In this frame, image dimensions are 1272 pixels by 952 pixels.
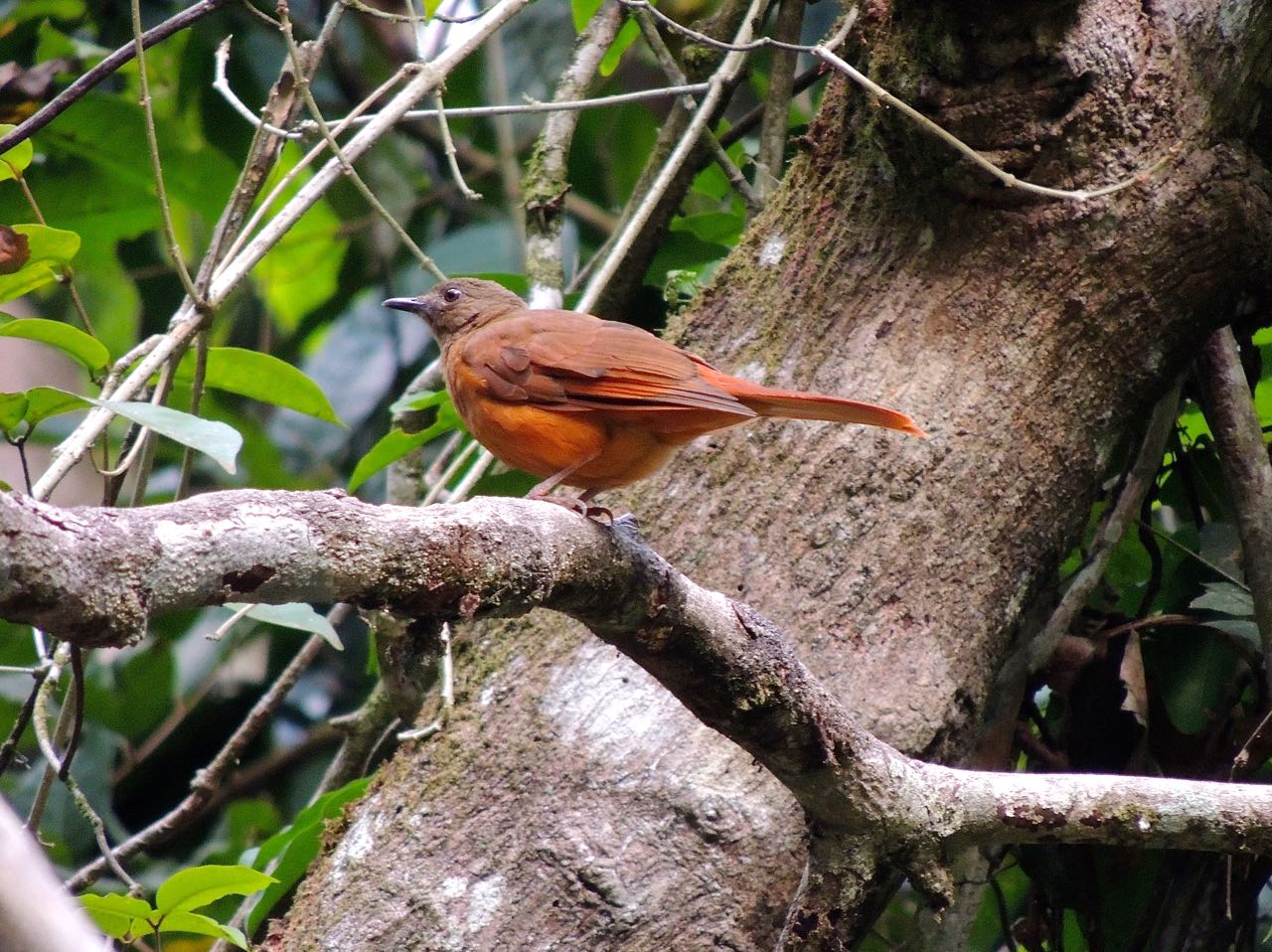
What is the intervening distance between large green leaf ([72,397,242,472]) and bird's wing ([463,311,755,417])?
1.10m

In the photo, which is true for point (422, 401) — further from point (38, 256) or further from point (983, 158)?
point (983, 158)

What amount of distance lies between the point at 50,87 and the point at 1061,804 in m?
3.53

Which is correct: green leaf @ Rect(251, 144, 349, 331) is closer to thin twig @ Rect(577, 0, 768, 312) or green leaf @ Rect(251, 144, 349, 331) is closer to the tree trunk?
thin twig @ Rect(577, 0, 768, 312)

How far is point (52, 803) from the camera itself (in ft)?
14.9

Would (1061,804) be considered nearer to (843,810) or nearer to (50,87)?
(843,810)

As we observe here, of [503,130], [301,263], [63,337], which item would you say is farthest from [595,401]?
[301,263]

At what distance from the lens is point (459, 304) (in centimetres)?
394

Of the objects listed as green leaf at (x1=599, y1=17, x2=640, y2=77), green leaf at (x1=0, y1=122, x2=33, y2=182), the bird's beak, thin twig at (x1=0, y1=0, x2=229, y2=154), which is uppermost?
green leaf at (x1=599, y1=17, x2=640, y2=77)

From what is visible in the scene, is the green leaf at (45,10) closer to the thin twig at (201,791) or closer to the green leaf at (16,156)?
the green leaf at (16,156)

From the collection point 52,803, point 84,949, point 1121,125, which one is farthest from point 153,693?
point 84,949

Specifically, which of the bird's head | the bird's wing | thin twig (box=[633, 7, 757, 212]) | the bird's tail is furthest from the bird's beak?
the bird's tail

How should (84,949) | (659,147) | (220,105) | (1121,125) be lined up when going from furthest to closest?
(220,105) → (659,147) → (1121,125) → (84,949)

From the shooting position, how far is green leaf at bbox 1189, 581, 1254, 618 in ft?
10.3

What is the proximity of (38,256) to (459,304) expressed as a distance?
→ 1.44 m
